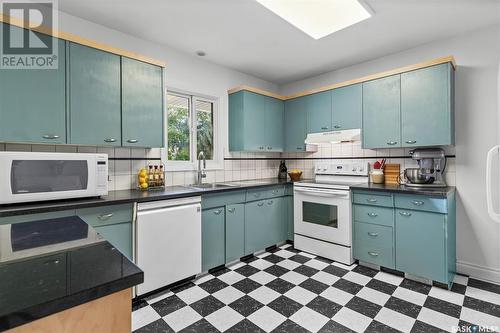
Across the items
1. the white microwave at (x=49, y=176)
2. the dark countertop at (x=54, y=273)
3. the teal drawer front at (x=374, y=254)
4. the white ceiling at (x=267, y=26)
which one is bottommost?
the teal drawer front at (x=374, y=254)

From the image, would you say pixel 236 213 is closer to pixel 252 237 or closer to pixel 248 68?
pixel 252 237

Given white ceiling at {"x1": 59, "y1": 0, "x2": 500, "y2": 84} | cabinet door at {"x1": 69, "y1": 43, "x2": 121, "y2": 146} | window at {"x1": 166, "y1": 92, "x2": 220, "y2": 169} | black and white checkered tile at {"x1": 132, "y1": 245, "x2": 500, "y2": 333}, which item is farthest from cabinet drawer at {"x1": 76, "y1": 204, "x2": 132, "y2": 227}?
white ceiling at {"x1": 59, "y1": 0, "x2": 500, "y2": 84}

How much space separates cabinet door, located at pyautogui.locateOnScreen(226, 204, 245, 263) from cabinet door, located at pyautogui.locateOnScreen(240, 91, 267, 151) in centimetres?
95

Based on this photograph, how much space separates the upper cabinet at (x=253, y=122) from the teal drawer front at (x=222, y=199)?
2.61ft

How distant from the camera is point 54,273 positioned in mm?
670

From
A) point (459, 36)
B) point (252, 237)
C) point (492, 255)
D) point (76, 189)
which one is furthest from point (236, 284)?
point (459, 36)

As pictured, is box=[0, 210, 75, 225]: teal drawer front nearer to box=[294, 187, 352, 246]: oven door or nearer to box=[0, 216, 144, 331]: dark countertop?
box=[0, 216, 144, 331]: dark countertop

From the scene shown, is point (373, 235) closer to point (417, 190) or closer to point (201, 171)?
point (417, 190)

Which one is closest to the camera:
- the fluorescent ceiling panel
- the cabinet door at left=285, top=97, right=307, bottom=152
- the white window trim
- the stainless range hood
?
the fluorescent ceiling panel

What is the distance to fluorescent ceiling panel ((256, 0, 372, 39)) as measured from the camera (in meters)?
2.19

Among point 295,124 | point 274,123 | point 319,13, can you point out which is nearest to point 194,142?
point 274,123

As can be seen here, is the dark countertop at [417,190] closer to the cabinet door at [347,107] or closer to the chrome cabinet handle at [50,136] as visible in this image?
the cabinet door at [347,107]

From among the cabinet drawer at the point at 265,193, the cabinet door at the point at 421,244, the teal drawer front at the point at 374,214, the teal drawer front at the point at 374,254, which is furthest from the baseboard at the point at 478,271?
the cabinet drawer at the point at 265,193

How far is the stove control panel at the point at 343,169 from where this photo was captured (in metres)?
3.32
